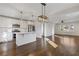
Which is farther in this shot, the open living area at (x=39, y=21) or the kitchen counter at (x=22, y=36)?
the kitchen counter at (x=22, y=36)

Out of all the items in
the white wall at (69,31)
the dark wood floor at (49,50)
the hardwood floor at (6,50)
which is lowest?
the dark wood floor at (49,50)

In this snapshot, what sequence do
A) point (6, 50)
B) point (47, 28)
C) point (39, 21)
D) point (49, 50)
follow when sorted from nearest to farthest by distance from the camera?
point (39, 21) → point (47, 28) → point (6, 50) → point (49, 50)

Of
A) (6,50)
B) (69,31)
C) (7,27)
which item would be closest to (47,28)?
(69,31)

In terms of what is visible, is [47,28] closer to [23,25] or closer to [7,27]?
[23,25]

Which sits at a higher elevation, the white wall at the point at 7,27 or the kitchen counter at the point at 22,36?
the white wall at the point at 7,27

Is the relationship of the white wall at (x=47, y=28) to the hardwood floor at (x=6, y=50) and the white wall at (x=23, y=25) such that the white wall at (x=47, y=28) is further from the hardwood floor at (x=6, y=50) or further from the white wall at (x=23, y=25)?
the hardwood floor at (x=6, y=50)

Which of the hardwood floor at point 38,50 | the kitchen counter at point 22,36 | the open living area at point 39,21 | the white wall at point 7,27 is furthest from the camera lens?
the kitchen counter at point 22,36

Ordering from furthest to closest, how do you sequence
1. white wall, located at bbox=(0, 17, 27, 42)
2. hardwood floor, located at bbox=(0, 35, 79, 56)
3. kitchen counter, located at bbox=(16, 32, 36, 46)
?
kitchen counter, located at bbox=(16, 32, 36, 46), hardwood floor, located at bbox=(0, 35, 79, 56), white wall, located at bbox=(0, 17, 27, 42)

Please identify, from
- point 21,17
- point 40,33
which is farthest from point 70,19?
point 21,17

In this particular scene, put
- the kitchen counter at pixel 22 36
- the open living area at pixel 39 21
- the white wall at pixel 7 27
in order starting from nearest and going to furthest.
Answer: the open living area at pixel 39 21 → the white wall at pixel 7 27 → the kitchen counter at pixel 22 36

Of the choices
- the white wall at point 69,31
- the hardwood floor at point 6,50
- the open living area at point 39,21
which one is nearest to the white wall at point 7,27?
the open living area at point 39,21

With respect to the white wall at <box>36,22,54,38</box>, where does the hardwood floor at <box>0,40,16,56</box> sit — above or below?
below

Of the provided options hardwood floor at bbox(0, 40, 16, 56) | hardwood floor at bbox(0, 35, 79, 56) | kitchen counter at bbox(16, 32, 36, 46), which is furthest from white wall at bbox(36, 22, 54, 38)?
hardwood floor at bbox(0, 40, 16, 56)

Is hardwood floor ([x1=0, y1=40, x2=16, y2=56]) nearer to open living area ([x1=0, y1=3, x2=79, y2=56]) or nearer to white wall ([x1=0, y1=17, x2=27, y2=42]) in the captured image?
open living area ([x1=0, y1=3, x2=79, y2=56])
